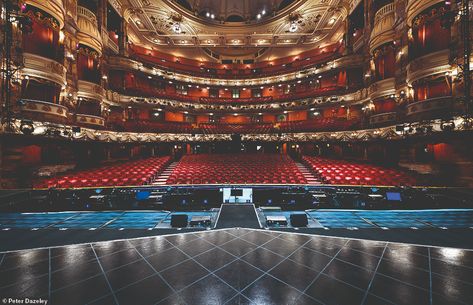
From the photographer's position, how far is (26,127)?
932 centimetres

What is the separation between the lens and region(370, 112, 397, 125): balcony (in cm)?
1353

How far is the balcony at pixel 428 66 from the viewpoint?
34.1 feet

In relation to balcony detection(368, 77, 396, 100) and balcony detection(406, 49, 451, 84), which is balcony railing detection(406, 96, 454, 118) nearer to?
balcony detection(406, 49, 451, 84)

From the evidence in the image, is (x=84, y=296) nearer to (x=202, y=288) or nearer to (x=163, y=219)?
(x=202, y=288)

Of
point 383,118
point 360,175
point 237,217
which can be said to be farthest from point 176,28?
point 237,217

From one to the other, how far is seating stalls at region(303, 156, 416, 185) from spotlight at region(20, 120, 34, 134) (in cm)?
1513

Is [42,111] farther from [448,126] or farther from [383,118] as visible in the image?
[383,118]

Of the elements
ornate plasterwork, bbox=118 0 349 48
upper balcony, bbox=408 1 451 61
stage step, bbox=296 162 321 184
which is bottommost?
stage step, bbox=296 162 321 184

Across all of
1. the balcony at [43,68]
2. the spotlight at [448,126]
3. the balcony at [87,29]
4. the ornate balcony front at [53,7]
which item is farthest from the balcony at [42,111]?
the spotlight at [448,126]

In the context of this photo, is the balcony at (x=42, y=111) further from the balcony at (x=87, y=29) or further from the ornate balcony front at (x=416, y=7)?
the ornate balcony front at (x=416, y=7)

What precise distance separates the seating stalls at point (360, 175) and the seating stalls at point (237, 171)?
1585 mm

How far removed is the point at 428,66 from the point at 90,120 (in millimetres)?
20713

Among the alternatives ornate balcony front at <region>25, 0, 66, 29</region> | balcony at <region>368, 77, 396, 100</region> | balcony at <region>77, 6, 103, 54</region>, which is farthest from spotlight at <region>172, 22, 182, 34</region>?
balcony at <region>368, 77, 396, 100</region>

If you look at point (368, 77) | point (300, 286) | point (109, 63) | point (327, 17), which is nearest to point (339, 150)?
point (368, 77)
